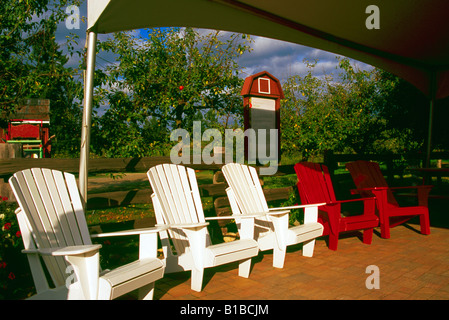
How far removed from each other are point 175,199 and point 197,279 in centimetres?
75

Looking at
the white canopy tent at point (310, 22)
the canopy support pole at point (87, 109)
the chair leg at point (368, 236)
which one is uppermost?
the white canopy tent at point (310, 22)

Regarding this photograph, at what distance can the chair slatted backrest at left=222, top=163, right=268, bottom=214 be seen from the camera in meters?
3.90

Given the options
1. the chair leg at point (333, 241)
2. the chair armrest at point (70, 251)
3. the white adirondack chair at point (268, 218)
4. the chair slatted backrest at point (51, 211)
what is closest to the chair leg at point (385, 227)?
the chair leg at point (333, 241)

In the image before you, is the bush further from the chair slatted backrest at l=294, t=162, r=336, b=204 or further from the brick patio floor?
the chair slatted backrest at l=294, t=162, r=336, b=204

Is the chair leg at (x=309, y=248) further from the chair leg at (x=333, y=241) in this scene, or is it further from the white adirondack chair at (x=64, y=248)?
the white adirondack chair at (x=64, y=248)

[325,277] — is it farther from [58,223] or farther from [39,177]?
[39,177]

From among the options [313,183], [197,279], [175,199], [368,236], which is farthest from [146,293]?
[368,236]

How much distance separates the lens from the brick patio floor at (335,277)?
2.85 meters

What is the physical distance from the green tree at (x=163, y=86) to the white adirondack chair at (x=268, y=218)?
3.99ft

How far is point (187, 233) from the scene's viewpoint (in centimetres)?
287

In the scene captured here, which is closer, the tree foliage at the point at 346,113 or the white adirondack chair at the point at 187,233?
the white adirondack chair at the point at 187,233

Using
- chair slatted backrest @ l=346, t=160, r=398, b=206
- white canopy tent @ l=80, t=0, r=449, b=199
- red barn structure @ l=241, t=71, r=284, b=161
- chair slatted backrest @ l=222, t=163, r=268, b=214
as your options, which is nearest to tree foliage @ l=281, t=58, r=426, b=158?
chair slatted backrest @ l=346, t=160, r=398, b=206

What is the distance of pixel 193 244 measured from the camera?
2.87 m
